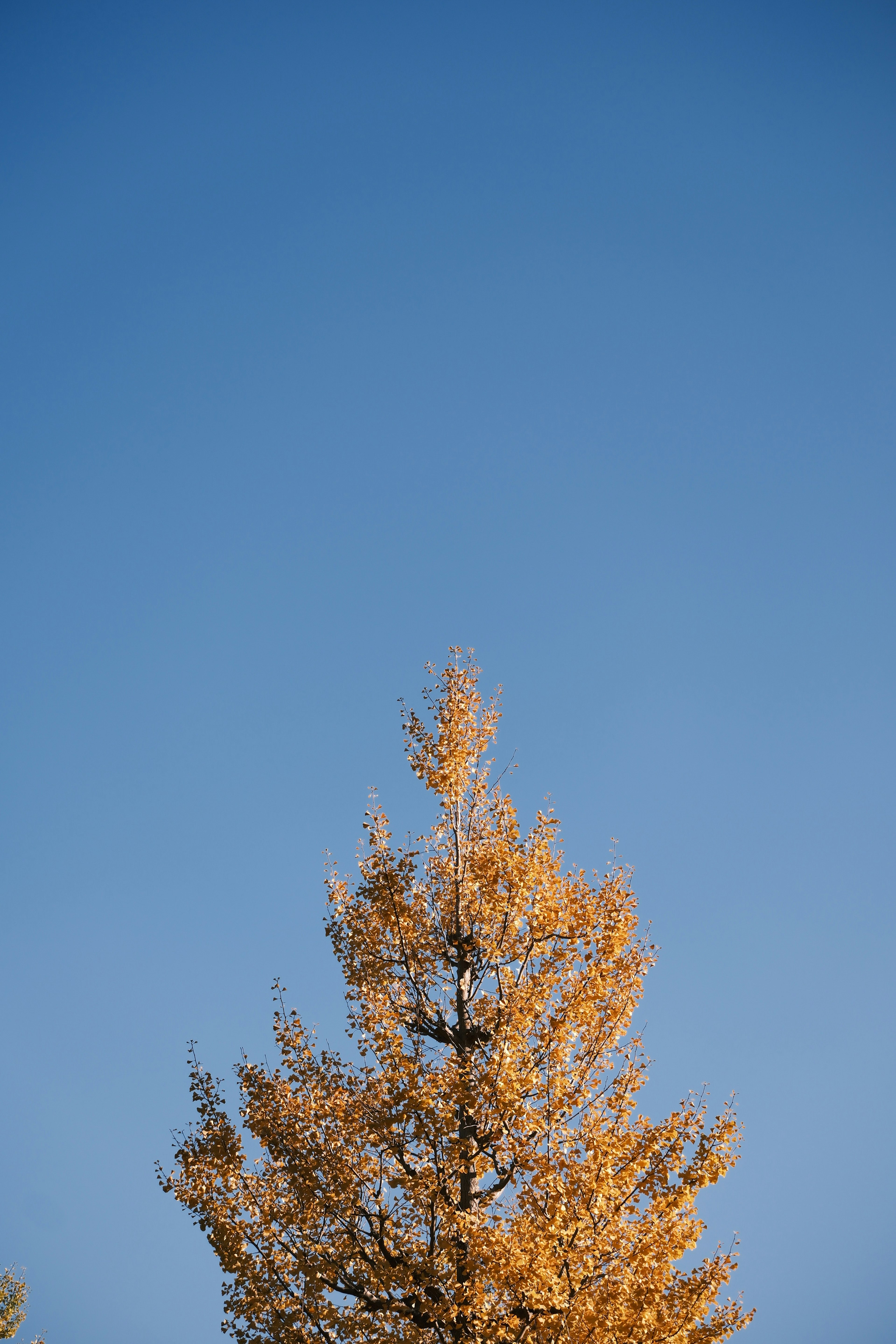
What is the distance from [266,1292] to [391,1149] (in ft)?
4.09

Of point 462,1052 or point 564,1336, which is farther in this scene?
point 462,1052

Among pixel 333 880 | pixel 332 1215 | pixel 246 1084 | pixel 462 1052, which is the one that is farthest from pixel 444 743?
pixel 332 1215

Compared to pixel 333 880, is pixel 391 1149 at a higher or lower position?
lower

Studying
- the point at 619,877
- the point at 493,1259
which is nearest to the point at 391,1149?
the point at 493,1259

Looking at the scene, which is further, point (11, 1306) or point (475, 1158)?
point (11, 1306)

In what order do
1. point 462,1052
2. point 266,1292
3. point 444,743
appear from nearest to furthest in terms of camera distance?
point 266,1292, point 462,1052, point 444,743

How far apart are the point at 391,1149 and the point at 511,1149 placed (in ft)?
2.98

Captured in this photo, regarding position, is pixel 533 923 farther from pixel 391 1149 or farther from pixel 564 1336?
pixel 564 1336

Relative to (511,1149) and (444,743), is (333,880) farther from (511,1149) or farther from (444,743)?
(511,1149)

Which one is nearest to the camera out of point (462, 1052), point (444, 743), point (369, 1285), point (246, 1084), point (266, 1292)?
point (266, 1292)

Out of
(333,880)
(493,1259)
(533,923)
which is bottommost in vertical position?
(493,1259)

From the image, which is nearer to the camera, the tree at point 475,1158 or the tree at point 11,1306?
the tree at point 475,1158

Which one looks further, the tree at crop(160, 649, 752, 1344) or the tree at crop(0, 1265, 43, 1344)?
the tree at crop(0, 1265, 43, 1344)

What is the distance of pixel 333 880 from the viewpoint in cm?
769
